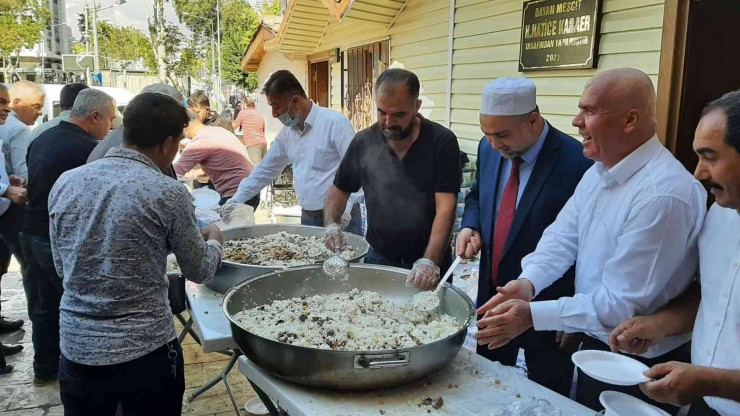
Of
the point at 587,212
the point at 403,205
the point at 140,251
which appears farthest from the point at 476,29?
the point at 140,251

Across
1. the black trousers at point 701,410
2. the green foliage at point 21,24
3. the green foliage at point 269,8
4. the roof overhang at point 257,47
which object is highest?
the green foliage at point 269,8

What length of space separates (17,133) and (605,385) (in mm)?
4576

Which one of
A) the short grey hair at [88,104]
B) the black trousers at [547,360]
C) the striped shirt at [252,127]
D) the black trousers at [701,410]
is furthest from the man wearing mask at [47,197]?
the striped shirt at [252,127]

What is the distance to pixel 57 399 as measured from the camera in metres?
3.49

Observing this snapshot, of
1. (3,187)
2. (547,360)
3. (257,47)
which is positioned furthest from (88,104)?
(257,47)

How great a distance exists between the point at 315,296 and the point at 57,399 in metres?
2.44

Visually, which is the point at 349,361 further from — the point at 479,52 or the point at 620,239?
the point at 479,52

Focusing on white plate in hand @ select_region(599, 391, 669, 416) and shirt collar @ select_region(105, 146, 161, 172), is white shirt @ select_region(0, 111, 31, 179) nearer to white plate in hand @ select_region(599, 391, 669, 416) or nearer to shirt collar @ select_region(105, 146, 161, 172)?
shirt collar @ select_region(105, 146, 161, 172)

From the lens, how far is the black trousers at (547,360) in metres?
2.15

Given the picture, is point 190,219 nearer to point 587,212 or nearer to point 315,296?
point 315,296

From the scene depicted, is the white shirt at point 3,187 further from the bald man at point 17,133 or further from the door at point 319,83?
the door at point 319,83

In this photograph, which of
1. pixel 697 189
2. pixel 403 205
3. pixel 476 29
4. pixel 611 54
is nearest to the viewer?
pixel 697 189

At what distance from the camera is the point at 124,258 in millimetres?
1777

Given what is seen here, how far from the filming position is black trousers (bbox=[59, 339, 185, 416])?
186cm
